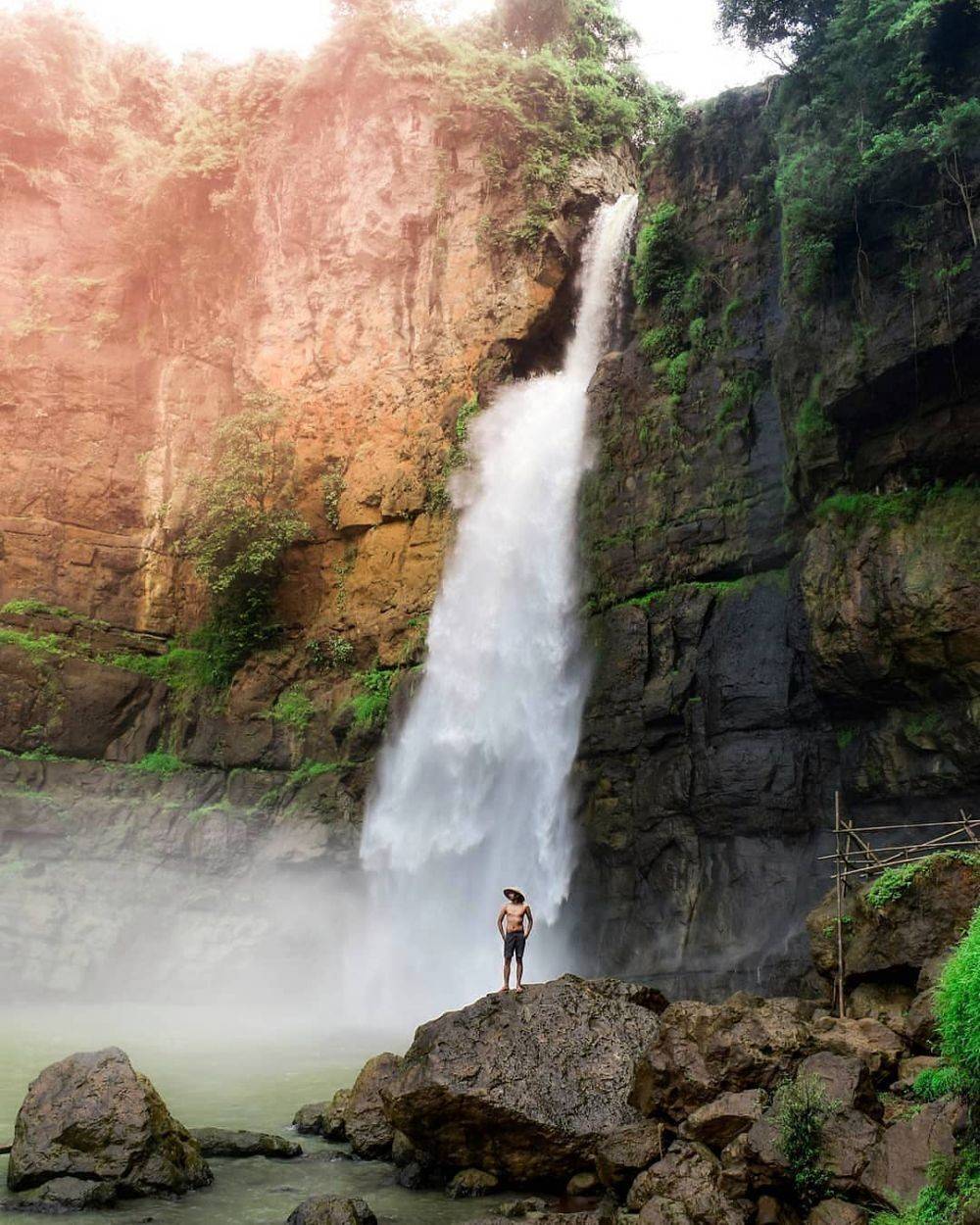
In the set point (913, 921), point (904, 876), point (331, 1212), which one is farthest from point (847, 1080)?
point (904, 876)

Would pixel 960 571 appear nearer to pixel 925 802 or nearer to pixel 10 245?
pixel 925 802

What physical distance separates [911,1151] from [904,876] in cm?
428

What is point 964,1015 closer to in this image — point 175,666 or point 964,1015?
point 964,1015

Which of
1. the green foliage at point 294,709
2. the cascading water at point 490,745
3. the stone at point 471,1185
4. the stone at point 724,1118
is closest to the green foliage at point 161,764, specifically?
the green foliage at point 294,709

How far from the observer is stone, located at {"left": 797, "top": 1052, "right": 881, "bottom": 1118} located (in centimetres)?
669

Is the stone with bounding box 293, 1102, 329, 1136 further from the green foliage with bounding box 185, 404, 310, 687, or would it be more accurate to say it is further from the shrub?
the green foliage with bounding box 185, 404, 310, 687

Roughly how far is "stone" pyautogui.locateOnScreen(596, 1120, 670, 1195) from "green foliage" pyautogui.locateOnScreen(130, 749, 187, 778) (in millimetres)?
18726

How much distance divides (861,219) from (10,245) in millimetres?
24490

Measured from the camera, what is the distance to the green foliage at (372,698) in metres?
22.6

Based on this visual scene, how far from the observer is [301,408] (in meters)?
27.4

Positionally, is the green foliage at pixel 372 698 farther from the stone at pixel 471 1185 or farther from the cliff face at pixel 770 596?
the stone at pixel 471 1185

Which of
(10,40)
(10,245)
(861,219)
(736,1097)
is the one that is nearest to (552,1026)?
(736,1097)

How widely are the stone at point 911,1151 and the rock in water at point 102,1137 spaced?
16.3 feet

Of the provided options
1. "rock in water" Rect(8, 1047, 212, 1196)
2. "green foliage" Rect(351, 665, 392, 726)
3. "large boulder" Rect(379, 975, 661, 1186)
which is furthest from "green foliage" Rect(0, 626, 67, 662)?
"large boulder" Rect(379, 975, 661, 1186)
